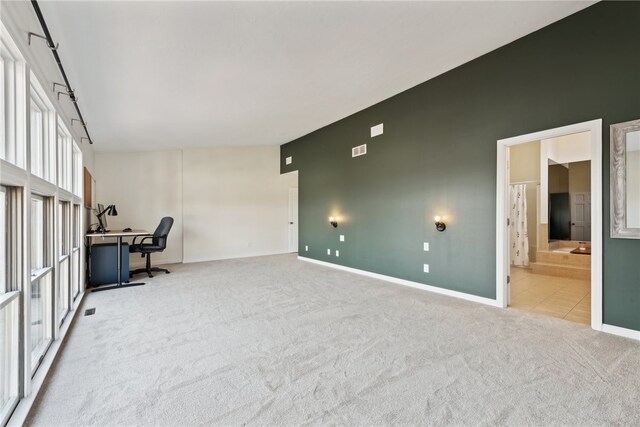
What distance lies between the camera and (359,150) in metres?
5.42

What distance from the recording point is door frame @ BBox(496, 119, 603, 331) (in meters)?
2.74

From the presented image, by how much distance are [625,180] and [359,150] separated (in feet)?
11.8

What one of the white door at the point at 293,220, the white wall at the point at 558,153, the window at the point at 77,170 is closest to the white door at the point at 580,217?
the white wall at the point at 558,153

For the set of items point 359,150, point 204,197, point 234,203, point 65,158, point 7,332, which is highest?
point 359,150

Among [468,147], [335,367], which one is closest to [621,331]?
[468,147]

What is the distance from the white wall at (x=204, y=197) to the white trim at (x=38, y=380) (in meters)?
3.91

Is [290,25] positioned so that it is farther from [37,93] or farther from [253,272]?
[253,272]

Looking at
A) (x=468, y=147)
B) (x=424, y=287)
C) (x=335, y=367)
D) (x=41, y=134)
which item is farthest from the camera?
(x=424, y=287)

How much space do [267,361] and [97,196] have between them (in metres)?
5.92

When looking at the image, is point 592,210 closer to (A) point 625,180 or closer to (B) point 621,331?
(A) point 625,180

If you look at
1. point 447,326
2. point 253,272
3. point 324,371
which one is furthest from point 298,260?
point 324,371

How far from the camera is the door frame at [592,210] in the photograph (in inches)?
108

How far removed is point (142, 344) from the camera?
2479 millimetres

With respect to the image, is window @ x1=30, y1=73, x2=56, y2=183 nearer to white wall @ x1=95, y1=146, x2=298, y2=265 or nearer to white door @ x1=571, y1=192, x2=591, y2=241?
white wall @ x1=95, y1=146, x2=298, y2=265
